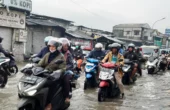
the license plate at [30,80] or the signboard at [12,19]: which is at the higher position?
the signboard at [12,19]

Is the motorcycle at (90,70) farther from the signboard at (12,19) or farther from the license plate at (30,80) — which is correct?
the signboard at (12,19)

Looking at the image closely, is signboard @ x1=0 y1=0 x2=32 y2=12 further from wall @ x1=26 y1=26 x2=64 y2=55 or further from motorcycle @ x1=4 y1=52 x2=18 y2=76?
motorcycle @ x1=4 y1=52 x2=18 y2=76

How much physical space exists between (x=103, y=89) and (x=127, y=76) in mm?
3410

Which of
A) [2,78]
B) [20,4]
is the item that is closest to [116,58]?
[2,78]

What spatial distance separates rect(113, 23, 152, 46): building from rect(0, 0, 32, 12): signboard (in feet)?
105

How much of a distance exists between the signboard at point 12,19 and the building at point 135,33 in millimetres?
32073

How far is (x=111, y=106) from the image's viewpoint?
19.9 ft

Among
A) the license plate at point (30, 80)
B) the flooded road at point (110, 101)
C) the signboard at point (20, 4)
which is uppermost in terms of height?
the signboard at point (20, 4)

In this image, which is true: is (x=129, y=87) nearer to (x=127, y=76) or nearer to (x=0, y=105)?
(x=127, y=76)

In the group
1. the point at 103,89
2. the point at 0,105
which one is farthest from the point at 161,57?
the point at 0,105

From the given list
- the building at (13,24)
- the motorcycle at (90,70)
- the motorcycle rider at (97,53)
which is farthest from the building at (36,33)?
the motorcycle at (90,70)

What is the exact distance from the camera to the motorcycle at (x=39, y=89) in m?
4.06

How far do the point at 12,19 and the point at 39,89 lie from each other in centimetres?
1270

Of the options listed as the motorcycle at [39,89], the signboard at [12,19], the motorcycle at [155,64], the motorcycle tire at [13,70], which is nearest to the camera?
the motorcycle at [39,89]
